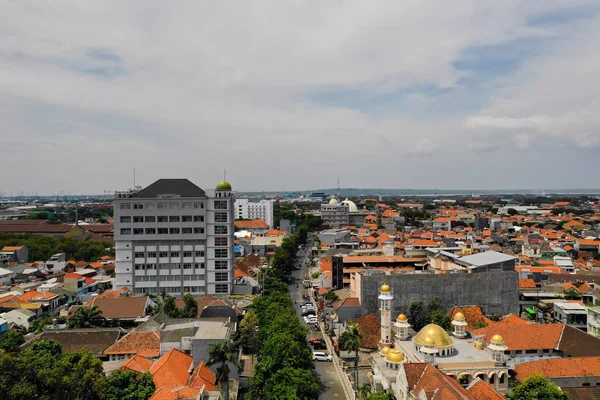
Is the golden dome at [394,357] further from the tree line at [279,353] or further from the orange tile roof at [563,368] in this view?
the orange tile roof at [563,368]

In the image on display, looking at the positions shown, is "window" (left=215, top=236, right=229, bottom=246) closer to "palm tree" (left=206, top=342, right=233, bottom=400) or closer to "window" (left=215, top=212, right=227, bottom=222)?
"window" (left=215, top=212, right=227, bottom=222)

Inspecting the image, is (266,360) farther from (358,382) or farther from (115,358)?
(115,358)

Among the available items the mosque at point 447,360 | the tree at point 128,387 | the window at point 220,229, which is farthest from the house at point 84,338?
the mosque at point 447,360

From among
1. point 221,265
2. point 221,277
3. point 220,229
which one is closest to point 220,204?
point 220,229

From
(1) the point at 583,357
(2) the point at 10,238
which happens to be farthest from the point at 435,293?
(2) the point at 10,238

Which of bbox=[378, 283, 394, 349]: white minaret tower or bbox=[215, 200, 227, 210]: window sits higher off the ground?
bbox=[215, 200, 227, 210]: window

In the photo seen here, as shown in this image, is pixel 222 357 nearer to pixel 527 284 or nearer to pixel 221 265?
pixel 221 265

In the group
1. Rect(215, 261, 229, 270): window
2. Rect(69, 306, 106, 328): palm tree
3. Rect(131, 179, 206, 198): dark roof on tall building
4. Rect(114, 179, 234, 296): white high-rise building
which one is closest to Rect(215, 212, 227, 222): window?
Rect(114, 179, 234, 296): white high-rise building
